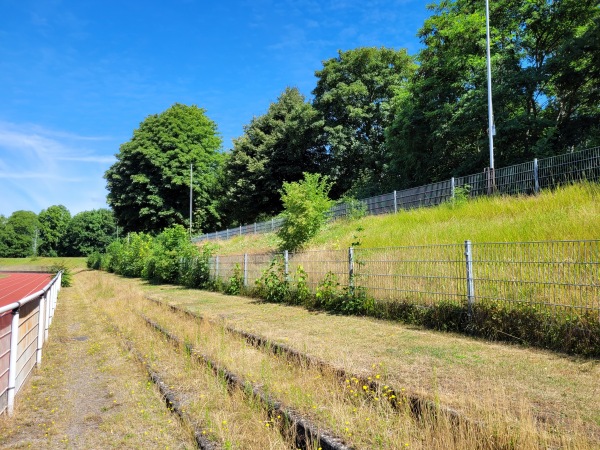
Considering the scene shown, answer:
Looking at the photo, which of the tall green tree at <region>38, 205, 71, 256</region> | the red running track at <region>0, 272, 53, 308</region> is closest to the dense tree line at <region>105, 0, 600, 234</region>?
the red running track at <region>0, 272, 53, 308</region>

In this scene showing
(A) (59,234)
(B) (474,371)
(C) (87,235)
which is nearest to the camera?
(B) (474,371)

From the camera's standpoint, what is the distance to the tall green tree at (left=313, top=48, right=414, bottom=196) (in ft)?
115

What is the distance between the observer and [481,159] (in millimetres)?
23750

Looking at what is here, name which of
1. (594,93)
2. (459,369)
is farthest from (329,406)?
(594,93)

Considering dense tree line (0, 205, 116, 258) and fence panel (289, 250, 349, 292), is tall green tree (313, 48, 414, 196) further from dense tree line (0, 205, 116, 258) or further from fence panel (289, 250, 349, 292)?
dense tree line (0, 205, 116, 258)

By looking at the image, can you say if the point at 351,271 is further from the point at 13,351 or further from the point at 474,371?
the point at 13,351

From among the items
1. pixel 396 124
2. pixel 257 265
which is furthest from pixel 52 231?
pixel 257 265

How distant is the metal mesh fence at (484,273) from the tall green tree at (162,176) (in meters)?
40.0

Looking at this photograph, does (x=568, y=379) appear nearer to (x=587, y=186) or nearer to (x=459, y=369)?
(x=459, y=369)

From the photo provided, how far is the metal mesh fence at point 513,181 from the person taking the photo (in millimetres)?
13266

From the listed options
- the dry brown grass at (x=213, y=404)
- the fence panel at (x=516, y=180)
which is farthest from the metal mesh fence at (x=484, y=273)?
the fence panel at (x=516, y=180)

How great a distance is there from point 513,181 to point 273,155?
27.9 metres

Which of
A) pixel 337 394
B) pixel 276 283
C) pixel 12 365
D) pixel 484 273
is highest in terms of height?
pixel 484 273

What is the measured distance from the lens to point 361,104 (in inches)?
1394
